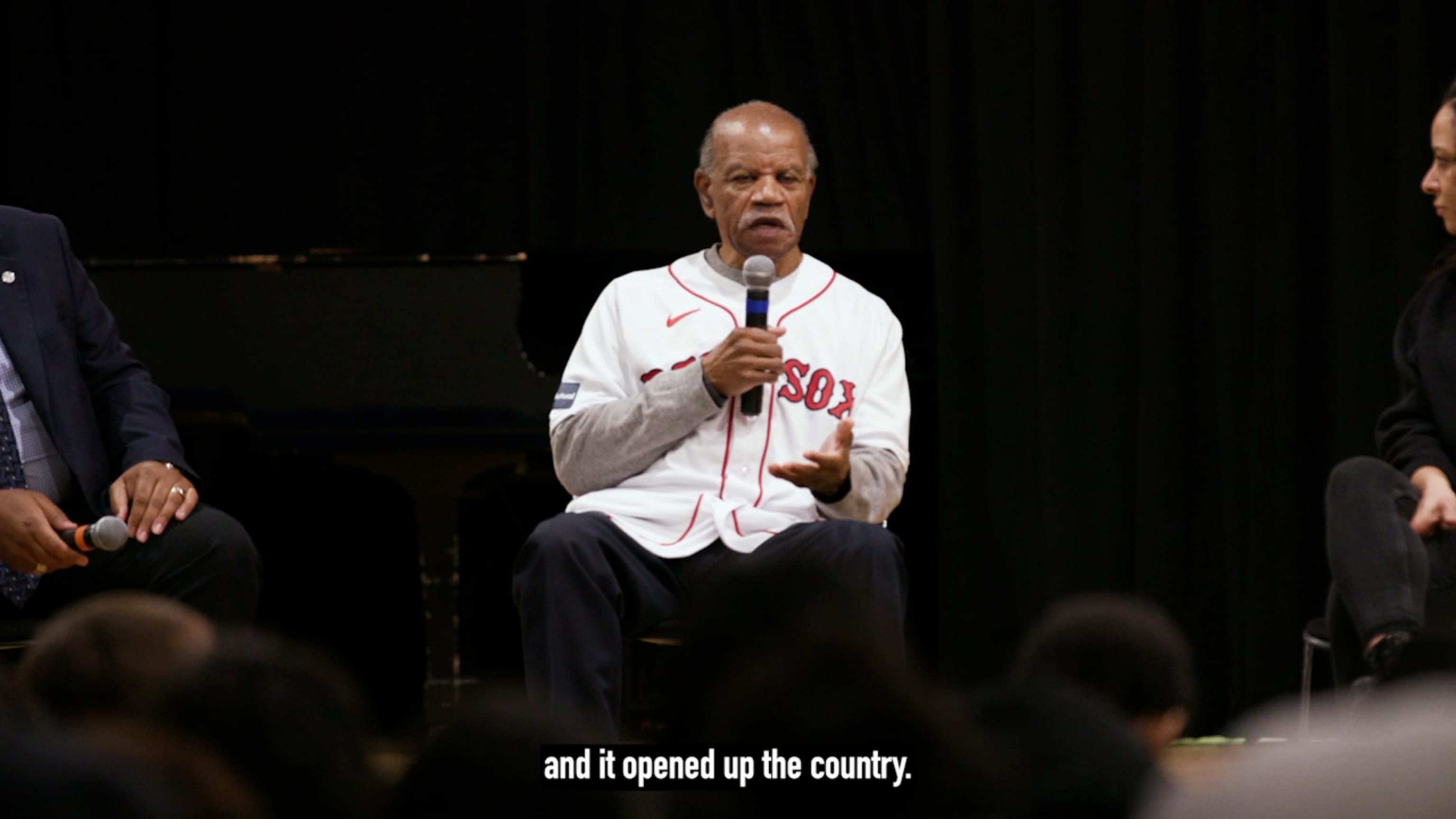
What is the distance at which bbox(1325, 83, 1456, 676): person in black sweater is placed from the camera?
2260 mm

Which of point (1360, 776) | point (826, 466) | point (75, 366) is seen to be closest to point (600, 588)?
point (826, 466)

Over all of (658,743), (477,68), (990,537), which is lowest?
(990,537)

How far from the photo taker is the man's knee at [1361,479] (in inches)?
93.5

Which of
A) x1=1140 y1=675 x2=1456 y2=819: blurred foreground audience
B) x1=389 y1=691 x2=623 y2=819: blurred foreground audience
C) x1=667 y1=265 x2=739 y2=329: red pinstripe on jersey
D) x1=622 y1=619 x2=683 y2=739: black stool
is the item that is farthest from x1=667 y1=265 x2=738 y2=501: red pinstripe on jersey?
x1=1140 y1=675 x2=1456 y2=819: blurred foreground audience

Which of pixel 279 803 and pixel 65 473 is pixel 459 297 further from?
pixel 279 803

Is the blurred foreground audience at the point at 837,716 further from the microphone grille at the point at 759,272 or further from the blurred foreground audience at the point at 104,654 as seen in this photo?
the microphone grille at the point at 759,272

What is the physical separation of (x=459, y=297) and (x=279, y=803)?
2.98 meters

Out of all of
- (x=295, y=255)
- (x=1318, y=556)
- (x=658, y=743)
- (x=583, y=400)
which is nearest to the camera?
(x=658, y=743)

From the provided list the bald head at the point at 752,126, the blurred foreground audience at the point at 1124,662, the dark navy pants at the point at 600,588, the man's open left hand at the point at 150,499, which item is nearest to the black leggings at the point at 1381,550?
the dark navy pants at the point at 600,588

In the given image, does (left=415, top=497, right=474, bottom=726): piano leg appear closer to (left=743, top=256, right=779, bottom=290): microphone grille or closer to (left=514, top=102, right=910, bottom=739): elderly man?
(left=514, top=102, right=910, bottom=739): elderly man

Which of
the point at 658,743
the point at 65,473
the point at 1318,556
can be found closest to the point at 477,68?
the point at 65,473

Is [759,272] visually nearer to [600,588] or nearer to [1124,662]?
[600,588]

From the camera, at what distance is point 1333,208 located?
3.68 m

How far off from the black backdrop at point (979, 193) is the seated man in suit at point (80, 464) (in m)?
1.14
